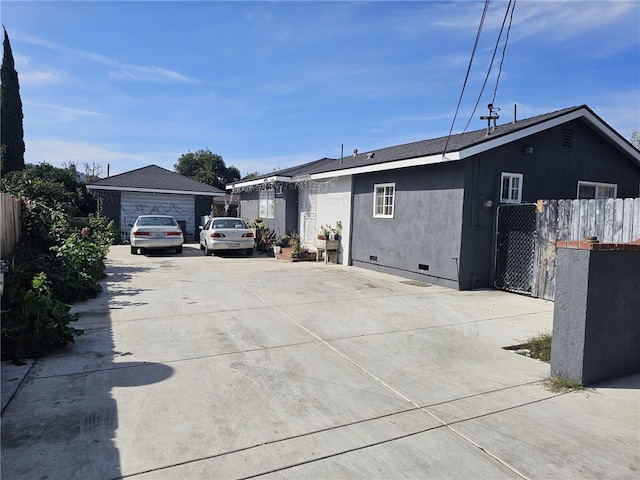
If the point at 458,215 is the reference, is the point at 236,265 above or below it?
below

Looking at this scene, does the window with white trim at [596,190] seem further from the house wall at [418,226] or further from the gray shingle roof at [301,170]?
the gray shingle roof at [301,170]

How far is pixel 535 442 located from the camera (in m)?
2.93

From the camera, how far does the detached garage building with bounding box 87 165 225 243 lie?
21.0m

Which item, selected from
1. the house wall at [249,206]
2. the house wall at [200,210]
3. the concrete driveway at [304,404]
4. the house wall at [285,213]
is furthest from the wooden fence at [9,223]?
the house wall at [200,210]

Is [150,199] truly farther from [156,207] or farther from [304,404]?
[304,404]

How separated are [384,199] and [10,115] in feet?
91.9

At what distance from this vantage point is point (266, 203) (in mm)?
19125

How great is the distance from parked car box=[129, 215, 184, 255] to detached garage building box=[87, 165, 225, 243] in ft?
20.9

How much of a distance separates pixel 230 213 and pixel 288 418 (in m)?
25.9

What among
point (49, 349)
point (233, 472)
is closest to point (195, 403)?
point (233, 472)

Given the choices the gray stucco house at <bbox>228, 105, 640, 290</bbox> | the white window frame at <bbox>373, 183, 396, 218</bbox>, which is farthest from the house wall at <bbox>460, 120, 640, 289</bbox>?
the white window frame at <bbox>373, 183, 396, 218</bbox>

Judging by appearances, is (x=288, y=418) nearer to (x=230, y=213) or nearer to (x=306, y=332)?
(x=306, y=332)

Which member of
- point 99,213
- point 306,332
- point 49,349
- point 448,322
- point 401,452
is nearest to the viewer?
point 401,452

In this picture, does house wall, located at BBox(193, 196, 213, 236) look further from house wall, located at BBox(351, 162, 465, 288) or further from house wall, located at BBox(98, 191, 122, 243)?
house wall, located at BBox(351, 162, 465, 288)
